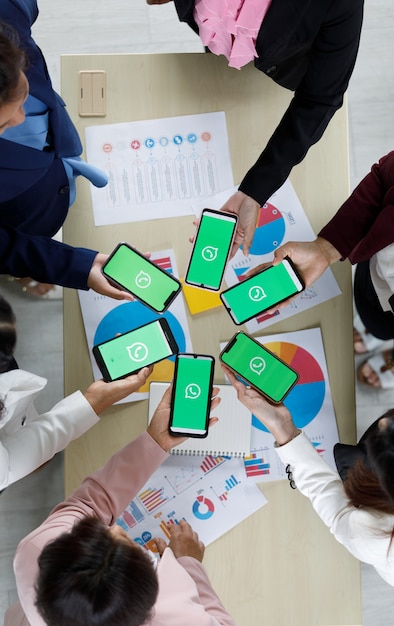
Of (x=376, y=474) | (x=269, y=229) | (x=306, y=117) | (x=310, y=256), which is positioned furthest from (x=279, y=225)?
(x=376, y=474)

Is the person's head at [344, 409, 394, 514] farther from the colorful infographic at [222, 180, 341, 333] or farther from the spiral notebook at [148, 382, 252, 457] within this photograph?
the colorful infographic at [222, 180, 341, 333]

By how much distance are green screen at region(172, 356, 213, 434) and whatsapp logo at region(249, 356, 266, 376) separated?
3.6 inches

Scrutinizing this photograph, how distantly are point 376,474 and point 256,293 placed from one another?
446 mm

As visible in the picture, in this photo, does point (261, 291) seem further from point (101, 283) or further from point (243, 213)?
point (101, 283)

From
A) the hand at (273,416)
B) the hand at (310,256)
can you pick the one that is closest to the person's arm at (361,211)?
the hand at (310,256)

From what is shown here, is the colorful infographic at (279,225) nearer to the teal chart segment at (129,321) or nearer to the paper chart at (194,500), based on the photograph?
the teal chart segment at (129,321)

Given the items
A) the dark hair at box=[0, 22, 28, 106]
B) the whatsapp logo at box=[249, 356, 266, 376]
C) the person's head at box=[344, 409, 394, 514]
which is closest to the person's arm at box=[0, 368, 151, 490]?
the whatsapp logo at box=[249, 356, 266, 376]

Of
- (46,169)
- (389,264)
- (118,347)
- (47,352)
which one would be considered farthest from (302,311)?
(47,352)

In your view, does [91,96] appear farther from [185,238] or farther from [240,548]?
[240,548]

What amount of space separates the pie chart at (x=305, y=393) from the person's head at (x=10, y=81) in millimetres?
775

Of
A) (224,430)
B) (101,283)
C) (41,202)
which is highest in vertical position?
(41,202)

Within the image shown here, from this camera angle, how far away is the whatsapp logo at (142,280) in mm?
1291

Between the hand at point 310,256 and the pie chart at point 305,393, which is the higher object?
the hand at point 310,256

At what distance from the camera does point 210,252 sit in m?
1.31
